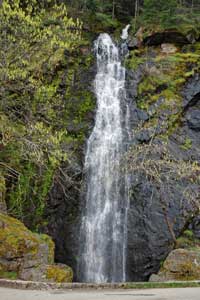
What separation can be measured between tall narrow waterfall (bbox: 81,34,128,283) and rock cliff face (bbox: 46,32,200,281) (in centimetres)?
38

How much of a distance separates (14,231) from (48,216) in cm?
476

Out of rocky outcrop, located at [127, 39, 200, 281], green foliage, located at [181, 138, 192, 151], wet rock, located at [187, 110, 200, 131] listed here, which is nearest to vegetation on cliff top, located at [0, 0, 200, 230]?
rocky outcrop, located at [127, 39, 200, 281]

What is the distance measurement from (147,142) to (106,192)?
320 cm

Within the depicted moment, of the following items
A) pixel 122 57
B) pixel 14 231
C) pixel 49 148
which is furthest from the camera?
pixel 122 57

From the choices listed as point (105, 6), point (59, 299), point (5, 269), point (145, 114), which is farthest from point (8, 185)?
point (105, 6)

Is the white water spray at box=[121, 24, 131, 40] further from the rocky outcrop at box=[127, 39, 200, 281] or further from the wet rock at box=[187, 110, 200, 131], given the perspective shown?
the wet rock at box=[187, 110, 200, 131]

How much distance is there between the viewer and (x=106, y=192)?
1927 cm

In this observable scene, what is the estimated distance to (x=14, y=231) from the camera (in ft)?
46.6

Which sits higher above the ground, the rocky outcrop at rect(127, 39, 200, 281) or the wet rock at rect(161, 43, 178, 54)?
the wet rock at rect(161, 43, 178, 54)

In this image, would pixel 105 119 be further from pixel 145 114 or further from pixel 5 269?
pixel 5 269

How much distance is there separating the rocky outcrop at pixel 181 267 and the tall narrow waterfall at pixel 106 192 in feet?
12.4

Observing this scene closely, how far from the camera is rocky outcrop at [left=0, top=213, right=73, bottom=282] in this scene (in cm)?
1318

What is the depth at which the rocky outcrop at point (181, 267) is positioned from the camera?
13.5 meters

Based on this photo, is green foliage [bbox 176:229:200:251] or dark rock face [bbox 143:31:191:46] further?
dark rock face [bbox 143:31:191:46]
